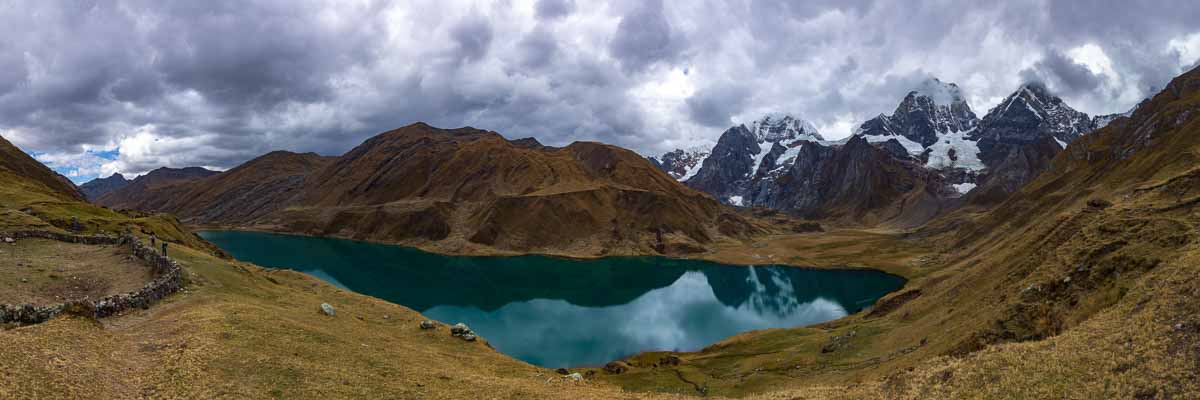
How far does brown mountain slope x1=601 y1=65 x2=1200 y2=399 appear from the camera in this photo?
745 inches

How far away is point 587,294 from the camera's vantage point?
12050 cm

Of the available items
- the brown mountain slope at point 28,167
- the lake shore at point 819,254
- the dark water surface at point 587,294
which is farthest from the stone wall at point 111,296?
the lake shore at point 819,254

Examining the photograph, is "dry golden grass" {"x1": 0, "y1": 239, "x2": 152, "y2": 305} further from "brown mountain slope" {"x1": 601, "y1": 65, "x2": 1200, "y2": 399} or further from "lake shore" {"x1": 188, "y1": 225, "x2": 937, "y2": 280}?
"lake shore" {"x1": 188, "y1": 225, "x2": 937, "y2": 280}

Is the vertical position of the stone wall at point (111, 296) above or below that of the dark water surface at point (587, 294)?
above

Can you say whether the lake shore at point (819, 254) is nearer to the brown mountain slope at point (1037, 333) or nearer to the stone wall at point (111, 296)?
the brown mountain slope at point (1037, 333)

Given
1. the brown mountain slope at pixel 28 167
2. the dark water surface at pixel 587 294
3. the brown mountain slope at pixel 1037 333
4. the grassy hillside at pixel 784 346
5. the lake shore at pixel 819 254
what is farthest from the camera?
the lake shore at pixel 819 254

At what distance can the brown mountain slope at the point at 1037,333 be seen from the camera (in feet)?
62.1

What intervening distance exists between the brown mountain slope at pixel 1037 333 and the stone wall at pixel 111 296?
3549 centimetres

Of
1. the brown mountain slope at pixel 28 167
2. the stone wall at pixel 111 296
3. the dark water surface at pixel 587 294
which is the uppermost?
the brown mountain slope at pixel 28 167

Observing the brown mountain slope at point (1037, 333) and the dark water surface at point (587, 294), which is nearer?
the brown mountain slope at point (1037, 333)

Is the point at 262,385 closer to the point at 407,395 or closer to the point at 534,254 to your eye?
the point at 407,395

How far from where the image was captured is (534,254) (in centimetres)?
17938

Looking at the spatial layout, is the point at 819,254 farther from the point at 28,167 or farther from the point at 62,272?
the point at 28,167

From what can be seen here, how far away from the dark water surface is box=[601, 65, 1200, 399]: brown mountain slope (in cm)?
1763
